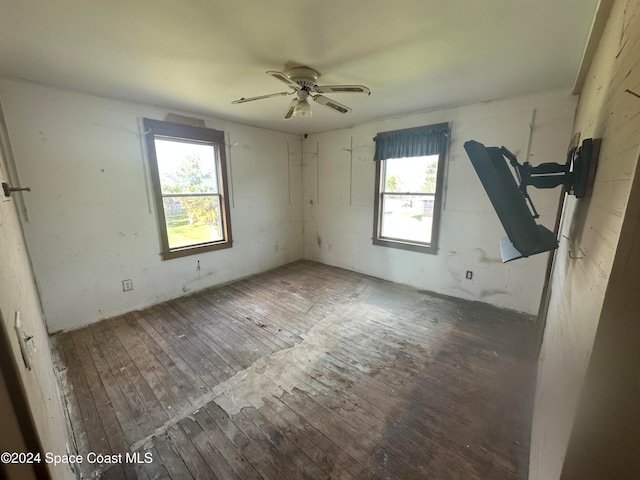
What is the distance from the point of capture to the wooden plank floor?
141cm

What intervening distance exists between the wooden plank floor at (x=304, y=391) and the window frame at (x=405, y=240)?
897 mm

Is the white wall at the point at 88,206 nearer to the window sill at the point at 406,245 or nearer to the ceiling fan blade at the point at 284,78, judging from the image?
the ceiling fan blade at the point at 284,78

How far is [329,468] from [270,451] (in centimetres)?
35

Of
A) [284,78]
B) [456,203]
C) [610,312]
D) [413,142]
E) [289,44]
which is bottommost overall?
[610,312]

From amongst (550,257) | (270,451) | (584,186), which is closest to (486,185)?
(584,186)

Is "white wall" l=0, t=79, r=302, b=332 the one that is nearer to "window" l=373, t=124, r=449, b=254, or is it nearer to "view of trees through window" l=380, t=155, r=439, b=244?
"window" l=373, t=124, r=449, b=254

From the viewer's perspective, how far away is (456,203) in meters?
3.21

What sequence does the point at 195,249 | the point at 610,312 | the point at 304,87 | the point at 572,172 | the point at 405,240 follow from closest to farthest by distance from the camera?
the point at 610,312 → the point at 572,172 → the point at 304,87 → the point at 195,249 → the point at 405,240

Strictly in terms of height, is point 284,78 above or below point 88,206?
above

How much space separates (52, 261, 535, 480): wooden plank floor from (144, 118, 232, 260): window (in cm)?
99

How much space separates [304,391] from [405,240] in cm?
263

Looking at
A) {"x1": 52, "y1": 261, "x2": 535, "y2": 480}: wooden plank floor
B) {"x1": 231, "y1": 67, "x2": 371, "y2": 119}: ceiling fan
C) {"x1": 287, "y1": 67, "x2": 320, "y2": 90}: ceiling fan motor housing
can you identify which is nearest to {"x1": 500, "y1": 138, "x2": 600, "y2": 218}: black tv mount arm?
{"x1": 231, "y1": 67, "x2": 371, "y2": 119}: ceiling fan

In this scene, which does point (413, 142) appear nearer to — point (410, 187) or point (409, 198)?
point (410, 187)

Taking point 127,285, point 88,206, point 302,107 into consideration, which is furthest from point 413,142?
point 127,285
